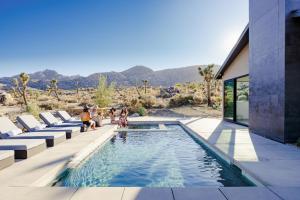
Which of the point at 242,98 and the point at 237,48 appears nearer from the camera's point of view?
the point at 237,48

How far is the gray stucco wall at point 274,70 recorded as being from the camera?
9609 millimetres

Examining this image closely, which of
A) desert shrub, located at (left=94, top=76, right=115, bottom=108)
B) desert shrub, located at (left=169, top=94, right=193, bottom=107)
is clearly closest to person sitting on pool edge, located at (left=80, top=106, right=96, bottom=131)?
desert shrub, located at (left=94, top=76, right=115, bottom=108)

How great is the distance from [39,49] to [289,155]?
26.3m

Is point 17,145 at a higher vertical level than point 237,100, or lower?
lower

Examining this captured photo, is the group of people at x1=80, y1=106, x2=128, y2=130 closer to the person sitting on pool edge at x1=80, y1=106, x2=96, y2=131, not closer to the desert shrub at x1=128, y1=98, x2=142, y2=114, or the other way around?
the person sitting on pool edge at x1=80, y1=106, x2=96, y2=131

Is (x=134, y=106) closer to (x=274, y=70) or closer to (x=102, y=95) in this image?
(x=102, y=95)

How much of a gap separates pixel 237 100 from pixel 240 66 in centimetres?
204

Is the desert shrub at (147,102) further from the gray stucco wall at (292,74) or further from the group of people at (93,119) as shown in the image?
the gray stucco wall at (292,74)

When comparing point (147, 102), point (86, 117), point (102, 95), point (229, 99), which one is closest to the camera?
point (86, 117)

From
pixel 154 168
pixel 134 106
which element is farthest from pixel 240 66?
pixel 134 106

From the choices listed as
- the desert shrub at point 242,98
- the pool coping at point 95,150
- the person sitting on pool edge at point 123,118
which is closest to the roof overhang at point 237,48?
the desert shrub at point 242,98

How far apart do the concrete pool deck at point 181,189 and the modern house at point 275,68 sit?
1135mm

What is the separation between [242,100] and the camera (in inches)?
650

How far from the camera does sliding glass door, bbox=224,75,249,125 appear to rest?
15930mm
